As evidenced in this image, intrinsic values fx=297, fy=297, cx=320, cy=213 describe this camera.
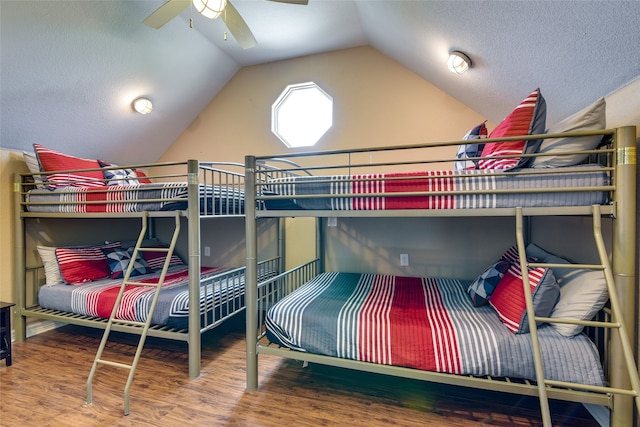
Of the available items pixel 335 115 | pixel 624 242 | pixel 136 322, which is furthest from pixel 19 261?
pixel 624 242

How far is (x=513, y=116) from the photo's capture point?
1620 mm

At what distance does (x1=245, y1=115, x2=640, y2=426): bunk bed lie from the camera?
52.2 inches

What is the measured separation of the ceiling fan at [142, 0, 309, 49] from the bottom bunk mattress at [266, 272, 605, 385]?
1.81 metres

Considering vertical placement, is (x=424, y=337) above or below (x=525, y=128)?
below

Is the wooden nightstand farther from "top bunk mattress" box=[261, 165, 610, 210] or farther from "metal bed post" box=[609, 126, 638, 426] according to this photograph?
"metal bed post" box=[609, 126, 638, 426]

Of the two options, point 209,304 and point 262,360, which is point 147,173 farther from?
point 262,360

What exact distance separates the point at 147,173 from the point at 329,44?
2.76 meters

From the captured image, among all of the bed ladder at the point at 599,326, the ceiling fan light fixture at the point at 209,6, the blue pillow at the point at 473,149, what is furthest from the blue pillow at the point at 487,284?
the ceiling fan light fixture at the point at 209,6

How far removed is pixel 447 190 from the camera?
1.57 metres

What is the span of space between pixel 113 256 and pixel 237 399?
6.65 feet

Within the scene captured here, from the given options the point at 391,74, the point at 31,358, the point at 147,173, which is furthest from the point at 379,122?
the point at 31,358

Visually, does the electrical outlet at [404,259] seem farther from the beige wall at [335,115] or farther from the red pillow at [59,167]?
the red pillow at [59,167]

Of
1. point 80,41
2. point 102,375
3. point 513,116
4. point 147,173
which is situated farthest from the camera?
point 147,173

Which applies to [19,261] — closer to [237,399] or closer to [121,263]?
[121,263]
